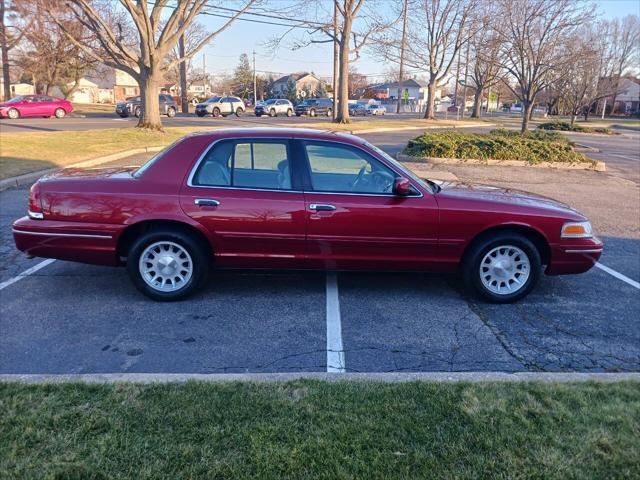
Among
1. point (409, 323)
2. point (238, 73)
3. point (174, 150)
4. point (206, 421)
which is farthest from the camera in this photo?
point (238, 73)

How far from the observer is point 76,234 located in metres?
4.62

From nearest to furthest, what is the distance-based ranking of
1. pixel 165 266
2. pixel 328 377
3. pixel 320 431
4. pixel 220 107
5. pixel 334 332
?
pixel 320 431 < pixel 328 377 < pixel 334 332 < pixel 165 266 < pixel 220 107


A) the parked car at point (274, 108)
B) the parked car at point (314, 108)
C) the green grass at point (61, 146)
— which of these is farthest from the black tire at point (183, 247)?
the parked car at point (314, 108)

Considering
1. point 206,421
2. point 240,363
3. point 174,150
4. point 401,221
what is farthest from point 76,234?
point 401,221

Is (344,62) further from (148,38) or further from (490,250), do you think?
(490,250)

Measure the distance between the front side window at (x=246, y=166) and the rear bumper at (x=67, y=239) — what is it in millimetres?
952

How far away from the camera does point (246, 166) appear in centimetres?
486

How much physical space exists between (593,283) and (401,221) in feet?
8.39

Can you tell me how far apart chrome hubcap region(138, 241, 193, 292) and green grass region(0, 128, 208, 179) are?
7311 millimetres

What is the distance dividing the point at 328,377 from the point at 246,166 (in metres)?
2.34

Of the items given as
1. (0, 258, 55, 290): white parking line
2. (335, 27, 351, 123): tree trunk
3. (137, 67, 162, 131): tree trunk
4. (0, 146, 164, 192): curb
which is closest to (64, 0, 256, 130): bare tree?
(137, 67, 162, 131): tree trunk

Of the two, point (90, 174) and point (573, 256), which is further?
point (90, 174)

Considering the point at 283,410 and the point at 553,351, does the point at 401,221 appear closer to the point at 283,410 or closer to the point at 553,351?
the point at 553,351

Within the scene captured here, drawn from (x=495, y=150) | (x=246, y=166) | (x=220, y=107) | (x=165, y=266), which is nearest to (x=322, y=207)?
(x=246, y=166)
